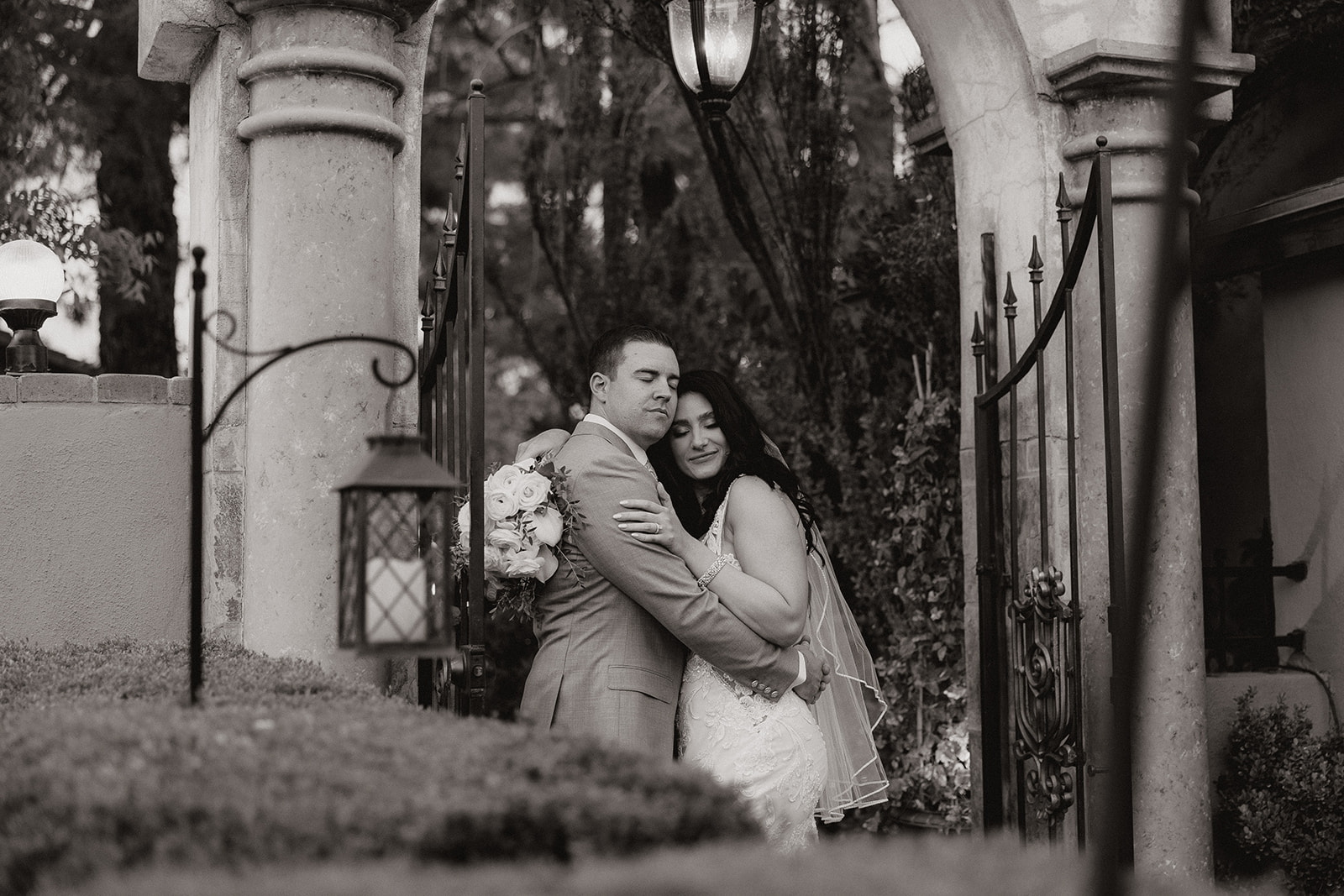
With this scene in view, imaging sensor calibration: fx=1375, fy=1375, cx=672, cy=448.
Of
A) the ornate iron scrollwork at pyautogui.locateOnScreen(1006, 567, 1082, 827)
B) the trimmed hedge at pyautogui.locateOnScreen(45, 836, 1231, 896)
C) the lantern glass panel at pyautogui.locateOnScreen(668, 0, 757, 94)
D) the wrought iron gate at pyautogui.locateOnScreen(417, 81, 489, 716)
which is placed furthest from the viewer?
the lantern glass panel at pyautogui.locateOnScreen(668, 0, 757, 94)

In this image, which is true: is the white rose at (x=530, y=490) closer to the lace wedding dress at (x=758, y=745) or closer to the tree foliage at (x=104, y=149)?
the lace wedding dress at (x=758, y=745)

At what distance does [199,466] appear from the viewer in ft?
9.04

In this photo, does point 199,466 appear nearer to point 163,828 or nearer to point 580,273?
point 163,828

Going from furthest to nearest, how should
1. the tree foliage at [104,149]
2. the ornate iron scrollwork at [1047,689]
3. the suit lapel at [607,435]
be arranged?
the tree foliage at [104,149] → the ornate iron scrollwork at [1047,689] → the suit lapel at [607,435]

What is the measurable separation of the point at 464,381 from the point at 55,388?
1381 millimetres

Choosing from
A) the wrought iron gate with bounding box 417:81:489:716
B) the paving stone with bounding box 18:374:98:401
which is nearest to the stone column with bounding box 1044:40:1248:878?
the wrought iron gate with bounding box 417:81:489:716

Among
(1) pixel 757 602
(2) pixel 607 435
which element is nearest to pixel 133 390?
(2) pixel 607 435

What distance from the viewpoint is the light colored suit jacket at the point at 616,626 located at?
430 cm

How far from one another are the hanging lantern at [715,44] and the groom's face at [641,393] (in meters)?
0.94

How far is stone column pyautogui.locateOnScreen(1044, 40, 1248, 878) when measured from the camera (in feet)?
16.0

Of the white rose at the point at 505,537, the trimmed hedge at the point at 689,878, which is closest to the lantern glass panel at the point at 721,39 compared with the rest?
the white rose at the point at 505,537

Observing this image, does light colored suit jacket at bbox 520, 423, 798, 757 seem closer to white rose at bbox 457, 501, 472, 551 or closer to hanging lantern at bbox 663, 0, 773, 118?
white rose at bbox 457, 501, 472, 551

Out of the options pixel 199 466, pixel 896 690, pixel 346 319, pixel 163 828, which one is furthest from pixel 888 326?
pixel 163 828

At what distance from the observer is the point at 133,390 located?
4.53m
